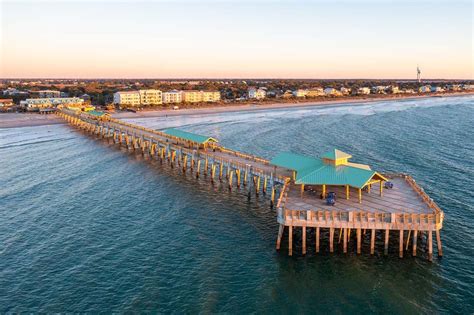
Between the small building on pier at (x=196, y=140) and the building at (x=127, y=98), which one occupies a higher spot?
the building at (x=127, y=98)

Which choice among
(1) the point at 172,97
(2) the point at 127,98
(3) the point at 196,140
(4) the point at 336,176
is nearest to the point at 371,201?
(4) the point at 336,176

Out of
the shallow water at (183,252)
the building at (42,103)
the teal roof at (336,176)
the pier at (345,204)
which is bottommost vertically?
the shallow water at (183,252)

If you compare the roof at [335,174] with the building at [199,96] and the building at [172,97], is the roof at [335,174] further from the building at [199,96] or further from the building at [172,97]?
the building at [199,96]

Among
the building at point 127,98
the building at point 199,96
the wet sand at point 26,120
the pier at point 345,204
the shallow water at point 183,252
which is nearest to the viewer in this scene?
the shallow water at point 183,252

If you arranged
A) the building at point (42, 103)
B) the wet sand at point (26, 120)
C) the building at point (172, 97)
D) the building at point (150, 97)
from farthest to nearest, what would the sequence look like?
the building at point (172, 97)
the building at point (150, 97)
the building at point (42, 103)
the wet sand at point (26, 120)

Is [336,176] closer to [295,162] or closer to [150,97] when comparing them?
[295,162]

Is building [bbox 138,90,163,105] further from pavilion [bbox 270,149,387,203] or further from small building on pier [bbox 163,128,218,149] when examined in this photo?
pavilion [bbox 270,149,387,203]

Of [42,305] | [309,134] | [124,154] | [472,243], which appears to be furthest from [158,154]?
[472,243]

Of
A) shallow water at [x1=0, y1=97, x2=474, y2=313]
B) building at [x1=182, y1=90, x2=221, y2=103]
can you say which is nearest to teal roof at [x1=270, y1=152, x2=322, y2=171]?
shallow water at [x1=0, y1=97, x2=474, y2=313]

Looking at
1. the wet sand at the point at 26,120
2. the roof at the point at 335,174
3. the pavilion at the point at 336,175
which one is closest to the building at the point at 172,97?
the wet sand at the point at 26,120
